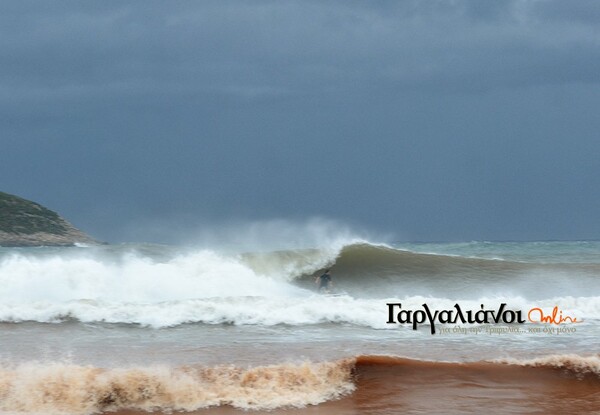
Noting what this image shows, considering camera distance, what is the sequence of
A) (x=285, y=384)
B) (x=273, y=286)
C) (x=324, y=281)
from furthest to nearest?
(x=324, y=281), (x=273, y=286), (x=285, y=384)

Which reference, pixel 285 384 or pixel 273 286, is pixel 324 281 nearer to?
pixel 273 286

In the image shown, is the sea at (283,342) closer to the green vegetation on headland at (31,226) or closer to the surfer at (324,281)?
the surfer at (324,281)

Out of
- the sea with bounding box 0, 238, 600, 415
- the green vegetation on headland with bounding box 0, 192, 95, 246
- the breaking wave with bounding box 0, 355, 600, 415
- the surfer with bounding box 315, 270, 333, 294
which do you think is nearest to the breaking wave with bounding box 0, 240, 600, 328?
the sea with bounding box 0, 238, 600, 415

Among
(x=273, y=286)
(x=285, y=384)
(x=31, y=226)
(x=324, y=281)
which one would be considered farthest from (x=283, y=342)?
(x=31, y=226)

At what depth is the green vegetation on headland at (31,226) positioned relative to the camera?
94.6 metres

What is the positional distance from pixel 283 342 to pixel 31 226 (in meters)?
98.9

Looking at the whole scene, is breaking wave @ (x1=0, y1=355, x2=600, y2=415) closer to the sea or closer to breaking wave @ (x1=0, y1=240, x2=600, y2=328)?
the sea

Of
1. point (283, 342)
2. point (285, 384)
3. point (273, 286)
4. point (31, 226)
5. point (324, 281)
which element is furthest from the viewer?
point (31, 226)

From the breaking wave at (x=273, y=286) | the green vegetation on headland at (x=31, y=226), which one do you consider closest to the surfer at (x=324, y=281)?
the breaking wave at (x=273, y=286)

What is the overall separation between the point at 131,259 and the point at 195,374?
10.4 metres

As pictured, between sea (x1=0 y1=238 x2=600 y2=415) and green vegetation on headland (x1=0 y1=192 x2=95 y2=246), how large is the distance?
85495mm

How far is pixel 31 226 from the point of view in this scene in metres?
99.1

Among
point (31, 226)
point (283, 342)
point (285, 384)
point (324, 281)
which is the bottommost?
point (285, 384)

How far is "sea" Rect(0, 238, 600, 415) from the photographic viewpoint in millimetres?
6020
